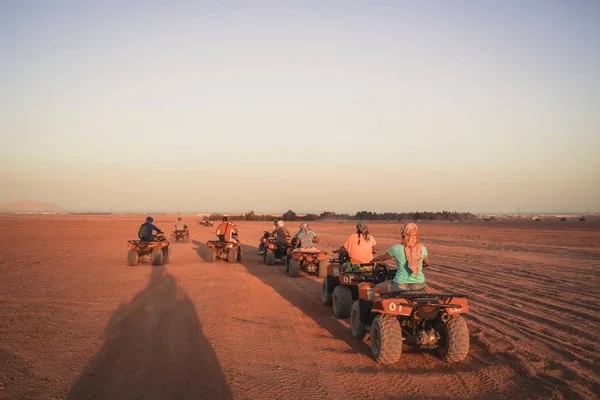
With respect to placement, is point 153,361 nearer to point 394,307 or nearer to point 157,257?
point 394,307

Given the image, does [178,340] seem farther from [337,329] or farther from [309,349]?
[337,329]

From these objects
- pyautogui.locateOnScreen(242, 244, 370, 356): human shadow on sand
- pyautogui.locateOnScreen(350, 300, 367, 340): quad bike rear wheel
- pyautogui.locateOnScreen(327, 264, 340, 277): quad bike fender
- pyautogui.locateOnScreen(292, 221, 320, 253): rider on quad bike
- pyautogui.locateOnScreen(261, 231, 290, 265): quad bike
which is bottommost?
pyautogui.locateOnScreen(242, 244, 370, 356): human shadow on sand

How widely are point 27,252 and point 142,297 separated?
13.2 metres

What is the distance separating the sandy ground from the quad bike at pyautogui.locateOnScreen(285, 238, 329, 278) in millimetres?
1041

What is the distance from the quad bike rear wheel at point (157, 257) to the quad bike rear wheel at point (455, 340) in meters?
12.3

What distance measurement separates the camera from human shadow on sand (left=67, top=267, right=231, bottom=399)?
15.7 feet

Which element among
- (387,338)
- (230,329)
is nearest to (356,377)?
(387,338)

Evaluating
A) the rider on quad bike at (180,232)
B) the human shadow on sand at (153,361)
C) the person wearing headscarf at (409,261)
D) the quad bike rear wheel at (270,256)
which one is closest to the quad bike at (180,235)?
the rider on quad bike at (180,232)

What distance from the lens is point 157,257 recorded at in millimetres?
16156

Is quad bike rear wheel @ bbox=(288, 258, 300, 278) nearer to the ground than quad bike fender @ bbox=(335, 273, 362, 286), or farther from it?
nearer to the ground

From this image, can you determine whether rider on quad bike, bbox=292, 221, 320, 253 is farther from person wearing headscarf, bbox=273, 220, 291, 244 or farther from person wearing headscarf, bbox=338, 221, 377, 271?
person wearing headscarf, bbox=338, 221, 377, 271

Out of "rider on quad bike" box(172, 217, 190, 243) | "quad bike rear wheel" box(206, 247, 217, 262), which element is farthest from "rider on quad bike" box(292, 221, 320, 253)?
"rider on quad bike" box(172, 217, 190, 243)

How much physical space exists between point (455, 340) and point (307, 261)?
802 centimetres

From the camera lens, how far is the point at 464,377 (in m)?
5.40
